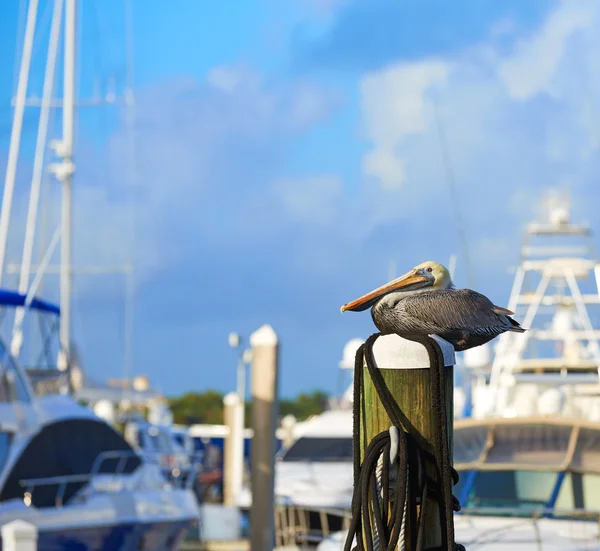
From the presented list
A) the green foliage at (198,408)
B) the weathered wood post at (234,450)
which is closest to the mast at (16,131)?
the weathered wood post at (234,450)

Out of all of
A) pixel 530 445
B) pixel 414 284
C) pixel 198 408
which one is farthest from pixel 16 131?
pixel 198 408

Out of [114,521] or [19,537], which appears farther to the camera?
[114,521]

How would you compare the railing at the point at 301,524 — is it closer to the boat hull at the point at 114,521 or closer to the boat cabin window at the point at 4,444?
the boat hull at the point at 114,521

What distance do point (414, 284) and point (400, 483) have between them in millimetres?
952

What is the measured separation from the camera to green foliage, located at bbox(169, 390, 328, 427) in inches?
2625

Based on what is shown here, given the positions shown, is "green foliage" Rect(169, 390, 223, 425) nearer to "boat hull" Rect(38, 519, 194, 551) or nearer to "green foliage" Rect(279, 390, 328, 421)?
"green foliage" Rect(279, 390, 328, 421)

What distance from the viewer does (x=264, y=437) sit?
1374 cm

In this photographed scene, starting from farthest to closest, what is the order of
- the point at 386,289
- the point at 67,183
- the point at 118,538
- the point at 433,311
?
the point at 67,183, the point at 118,538, the point at 386,289, the point at 433,311

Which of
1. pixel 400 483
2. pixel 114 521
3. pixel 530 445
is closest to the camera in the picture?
pixel 400 483

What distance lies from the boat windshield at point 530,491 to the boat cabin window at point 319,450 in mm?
8288

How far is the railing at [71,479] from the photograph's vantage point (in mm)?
12680

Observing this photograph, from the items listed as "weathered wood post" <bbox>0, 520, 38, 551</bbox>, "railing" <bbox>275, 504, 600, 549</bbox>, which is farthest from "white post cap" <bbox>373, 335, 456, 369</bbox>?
"railing" <bbox>275, 504, 600, 549</bbox>

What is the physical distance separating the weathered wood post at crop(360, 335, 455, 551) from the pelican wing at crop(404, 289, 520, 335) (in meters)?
0.21

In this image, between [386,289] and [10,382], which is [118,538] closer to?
[10,382]
